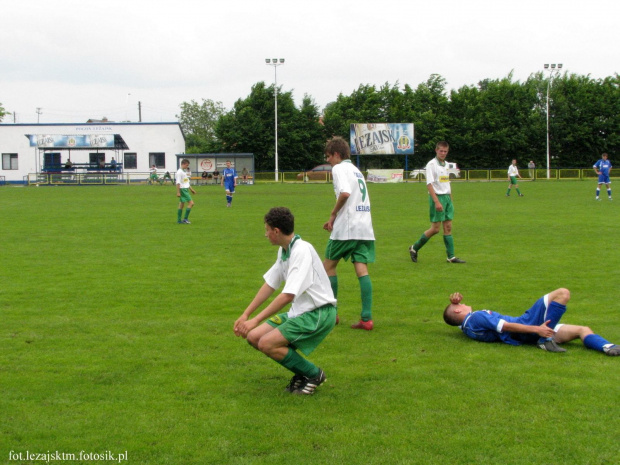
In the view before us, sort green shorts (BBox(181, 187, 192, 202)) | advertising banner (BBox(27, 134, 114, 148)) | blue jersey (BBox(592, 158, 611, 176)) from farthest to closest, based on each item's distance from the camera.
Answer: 1. advertising banner (BBox(27, 134, 114, 148))
2. blue jersey (BBox(592, 158, 611, 176))
3. green shorts (BBox(181, 187, 192, 202))

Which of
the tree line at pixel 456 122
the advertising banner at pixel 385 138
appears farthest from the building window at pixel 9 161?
the advertising banner at pixel 385 138

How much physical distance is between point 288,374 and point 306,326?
756 millimetres

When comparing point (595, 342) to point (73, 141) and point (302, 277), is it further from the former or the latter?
point (73, 141)

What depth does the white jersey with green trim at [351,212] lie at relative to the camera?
6807mm

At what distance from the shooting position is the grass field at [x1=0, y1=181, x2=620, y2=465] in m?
3.83

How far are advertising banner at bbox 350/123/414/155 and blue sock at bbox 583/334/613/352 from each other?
53456mm

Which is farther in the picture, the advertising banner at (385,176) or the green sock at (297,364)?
the advertising banner at (385,176)

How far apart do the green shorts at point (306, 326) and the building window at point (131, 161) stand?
207 ft

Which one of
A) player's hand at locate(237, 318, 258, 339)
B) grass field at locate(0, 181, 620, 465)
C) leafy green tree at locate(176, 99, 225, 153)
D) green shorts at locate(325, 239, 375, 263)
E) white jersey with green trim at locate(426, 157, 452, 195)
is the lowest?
grass field at locate(0, 181, 620, 465)

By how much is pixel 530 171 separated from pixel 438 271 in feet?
163

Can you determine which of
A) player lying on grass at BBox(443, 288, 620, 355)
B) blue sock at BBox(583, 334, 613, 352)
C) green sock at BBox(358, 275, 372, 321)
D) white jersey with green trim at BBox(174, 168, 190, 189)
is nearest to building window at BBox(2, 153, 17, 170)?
white jersey with green trim at BBox(174, 168, 190, 189)

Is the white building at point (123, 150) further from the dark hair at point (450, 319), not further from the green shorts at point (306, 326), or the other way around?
the green shorts at point (306, 326)

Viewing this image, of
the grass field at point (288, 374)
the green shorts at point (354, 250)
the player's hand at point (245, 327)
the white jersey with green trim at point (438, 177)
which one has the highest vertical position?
the white jersey with green trim at point (438, 177)

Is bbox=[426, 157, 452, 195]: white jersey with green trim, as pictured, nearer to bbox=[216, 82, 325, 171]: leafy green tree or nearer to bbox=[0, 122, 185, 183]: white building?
bbox=[216, 82, 325, 171]: leafy green tree
